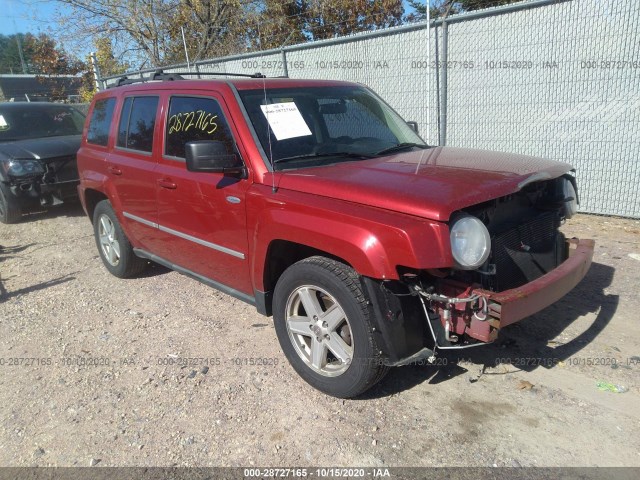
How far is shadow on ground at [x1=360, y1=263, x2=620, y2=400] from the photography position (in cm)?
330

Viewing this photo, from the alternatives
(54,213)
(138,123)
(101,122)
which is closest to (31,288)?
(101,122)

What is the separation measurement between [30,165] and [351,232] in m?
7.04

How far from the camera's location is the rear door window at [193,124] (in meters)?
3.52

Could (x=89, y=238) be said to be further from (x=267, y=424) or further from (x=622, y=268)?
(x=622, y=268)

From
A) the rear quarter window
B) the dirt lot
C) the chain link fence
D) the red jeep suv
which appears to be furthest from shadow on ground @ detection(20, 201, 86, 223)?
the chain link fence

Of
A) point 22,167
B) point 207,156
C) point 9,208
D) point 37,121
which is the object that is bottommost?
point 9,208

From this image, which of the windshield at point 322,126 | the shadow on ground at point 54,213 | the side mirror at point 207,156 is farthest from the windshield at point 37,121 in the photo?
the side mirror at point 207,156

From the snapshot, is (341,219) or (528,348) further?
(528,348)

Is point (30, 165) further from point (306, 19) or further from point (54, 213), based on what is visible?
point (306, 19)

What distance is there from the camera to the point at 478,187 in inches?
106

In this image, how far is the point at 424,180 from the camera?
2803 mm

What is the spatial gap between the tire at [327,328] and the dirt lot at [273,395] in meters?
0.19

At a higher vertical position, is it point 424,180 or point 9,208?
point 424,180

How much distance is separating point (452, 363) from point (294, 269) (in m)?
1.34
